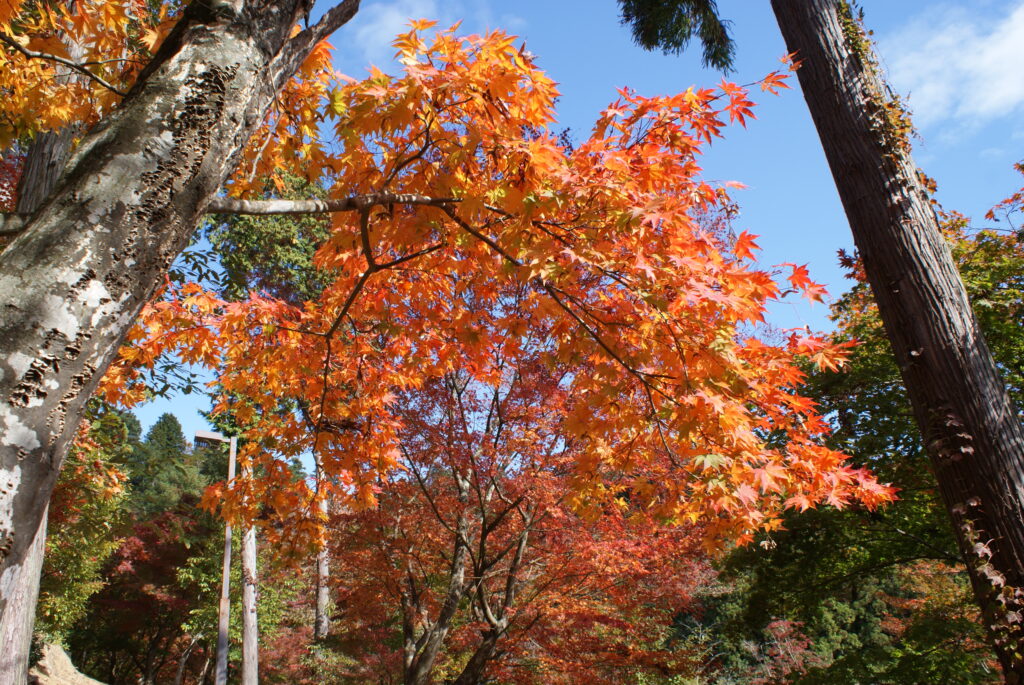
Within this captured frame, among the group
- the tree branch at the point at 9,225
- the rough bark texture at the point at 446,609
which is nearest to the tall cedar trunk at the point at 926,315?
the tree branch at the point at 9,225

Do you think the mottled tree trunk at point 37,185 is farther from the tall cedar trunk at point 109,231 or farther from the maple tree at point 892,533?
the maple tree at point 892,533

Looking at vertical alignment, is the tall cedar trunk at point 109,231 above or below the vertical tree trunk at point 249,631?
above

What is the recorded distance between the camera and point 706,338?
10.8 feet

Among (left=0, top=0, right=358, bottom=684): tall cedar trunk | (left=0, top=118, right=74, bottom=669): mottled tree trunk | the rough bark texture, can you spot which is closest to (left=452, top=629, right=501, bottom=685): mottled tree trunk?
the rough bark texture

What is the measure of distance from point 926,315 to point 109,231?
13.8ft

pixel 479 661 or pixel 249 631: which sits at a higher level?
pixel 249 631

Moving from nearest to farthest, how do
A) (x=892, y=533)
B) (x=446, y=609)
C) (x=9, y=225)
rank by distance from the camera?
(x=9, y=225)
(x=446, y=609)
(x=892, y=533)

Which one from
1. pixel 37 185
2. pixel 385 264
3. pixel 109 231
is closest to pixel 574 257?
pixel 385 264

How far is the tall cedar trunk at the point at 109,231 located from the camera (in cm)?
137

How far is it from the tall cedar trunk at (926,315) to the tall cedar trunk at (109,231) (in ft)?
12.4

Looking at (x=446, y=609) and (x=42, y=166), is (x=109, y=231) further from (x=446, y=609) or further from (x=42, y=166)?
(x=446, y=609)

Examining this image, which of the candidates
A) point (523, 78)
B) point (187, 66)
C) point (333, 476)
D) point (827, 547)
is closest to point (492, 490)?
point (333, 476)

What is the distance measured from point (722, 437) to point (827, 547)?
6138 millimetres

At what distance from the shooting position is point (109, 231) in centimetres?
157
